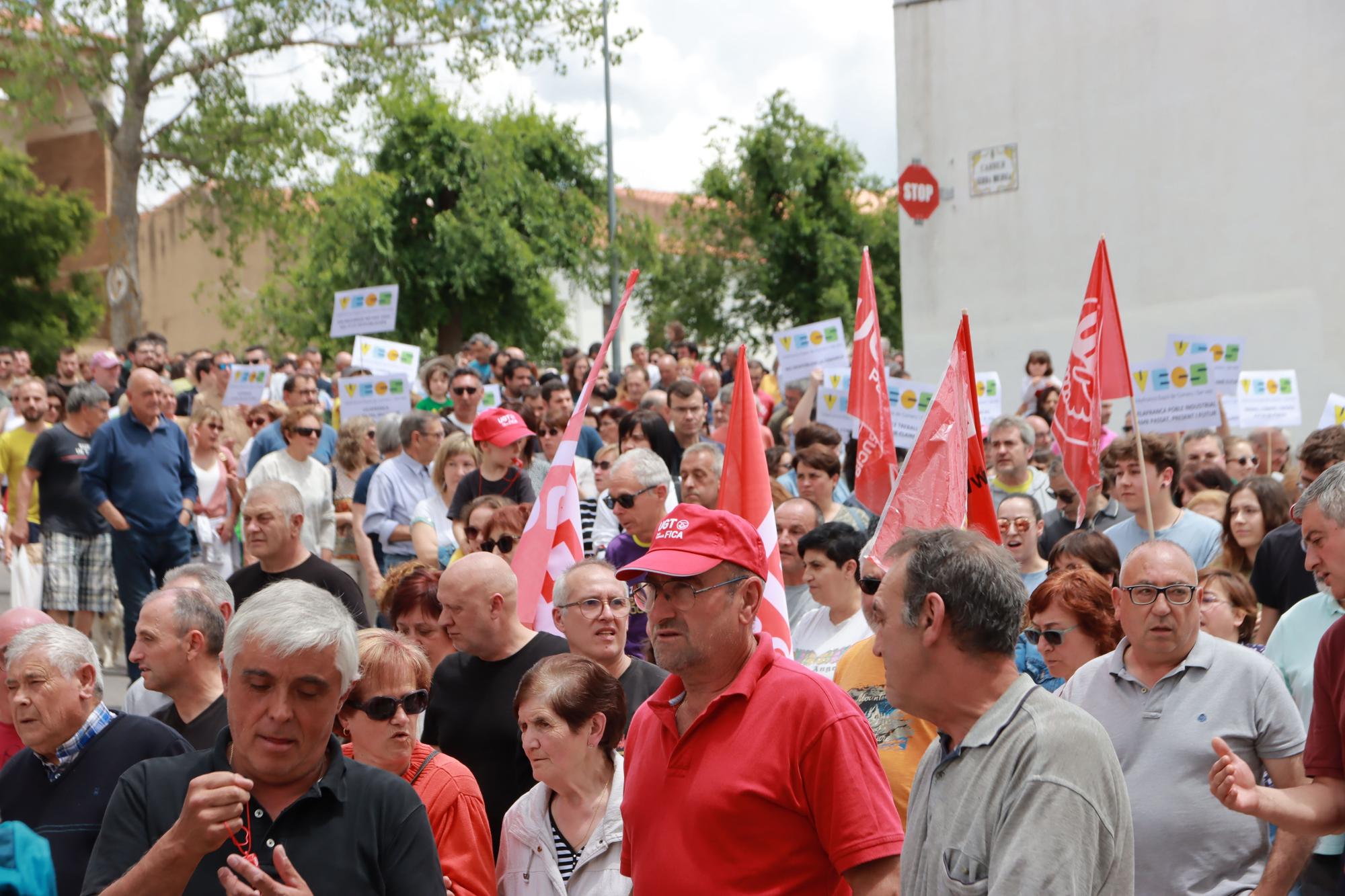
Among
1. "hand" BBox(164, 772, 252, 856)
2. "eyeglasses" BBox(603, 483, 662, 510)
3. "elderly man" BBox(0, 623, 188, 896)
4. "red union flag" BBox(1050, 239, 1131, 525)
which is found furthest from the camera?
"red union flag" BBox(1050, 239, 1131, 525)

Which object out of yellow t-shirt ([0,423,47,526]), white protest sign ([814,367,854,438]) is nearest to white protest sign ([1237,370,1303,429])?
white protest sign ([814,367,854,438])

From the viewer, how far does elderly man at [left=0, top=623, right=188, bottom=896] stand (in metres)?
4.04

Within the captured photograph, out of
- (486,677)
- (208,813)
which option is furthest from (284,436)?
(208,813)

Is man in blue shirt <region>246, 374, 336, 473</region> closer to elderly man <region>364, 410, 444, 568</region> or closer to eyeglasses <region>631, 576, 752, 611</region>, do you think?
elderly man <region>364, 410, 444, 568</region>

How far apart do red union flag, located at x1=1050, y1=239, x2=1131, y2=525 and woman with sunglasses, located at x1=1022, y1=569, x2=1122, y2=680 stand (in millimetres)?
2708

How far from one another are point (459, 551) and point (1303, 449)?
4.50 meters

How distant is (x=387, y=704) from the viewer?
424cm

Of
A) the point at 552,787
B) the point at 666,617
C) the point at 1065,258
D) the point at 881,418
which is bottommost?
Answer: the point at 552,787

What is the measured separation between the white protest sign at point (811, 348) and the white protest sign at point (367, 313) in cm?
498

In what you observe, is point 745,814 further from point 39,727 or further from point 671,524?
point 39,727

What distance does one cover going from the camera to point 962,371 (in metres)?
5.37

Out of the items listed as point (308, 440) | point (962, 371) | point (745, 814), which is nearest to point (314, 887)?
point (745, 814)

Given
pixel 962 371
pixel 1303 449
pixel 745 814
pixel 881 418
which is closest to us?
pixel 745 814

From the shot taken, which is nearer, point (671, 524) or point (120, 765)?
point (671, 524)
